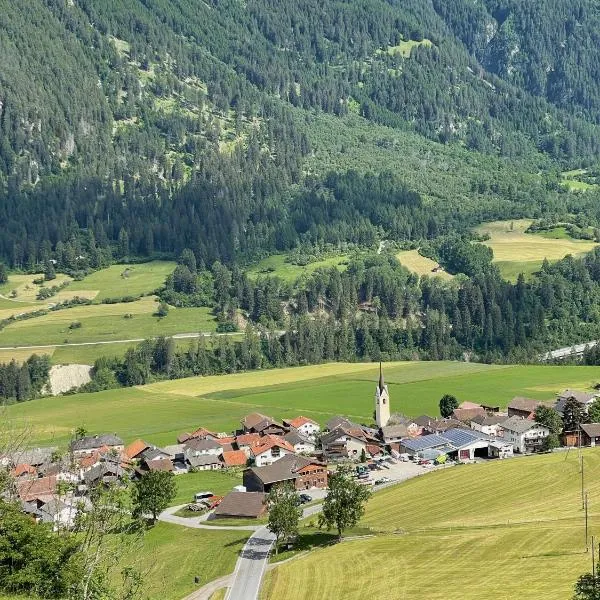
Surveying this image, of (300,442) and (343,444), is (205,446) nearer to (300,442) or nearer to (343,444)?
(300,442)

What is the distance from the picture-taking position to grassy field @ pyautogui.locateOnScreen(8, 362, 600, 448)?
126750 mm

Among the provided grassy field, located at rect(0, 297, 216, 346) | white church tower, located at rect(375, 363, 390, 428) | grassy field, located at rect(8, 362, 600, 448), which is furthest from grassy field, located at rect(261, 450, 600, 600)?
grassy field, located at rect(0, 297, 216, 346)

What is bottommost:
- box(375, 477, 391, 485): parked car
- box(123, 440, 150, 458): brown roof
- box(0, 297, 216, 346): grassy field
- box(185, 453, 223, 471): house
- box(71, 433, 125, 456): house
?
box(375, 477, 391, 485): parked car

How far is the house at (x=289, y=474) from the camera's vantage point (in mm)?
94062

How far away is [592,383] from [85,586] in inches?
4352

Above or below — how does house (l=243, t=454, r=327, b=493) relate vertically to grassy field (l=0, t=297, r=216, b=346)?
below

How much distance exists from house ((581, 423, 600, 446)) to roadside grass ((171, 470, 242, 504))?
1345 inches

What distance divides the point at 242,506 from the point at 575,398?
47.4 m

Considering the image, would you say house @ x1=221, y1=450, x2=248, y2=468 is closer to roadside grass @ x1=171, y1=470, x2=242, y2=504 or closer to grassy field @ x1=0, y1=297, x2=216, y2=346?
roadside grass @ x1=171, y1=470, x2=242, y2=504

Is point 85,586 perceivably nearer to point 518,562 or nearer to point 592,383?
point 518,562

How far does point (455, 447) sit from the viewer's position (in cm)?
10400

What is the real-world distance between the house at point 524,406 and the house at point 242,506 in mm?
41029

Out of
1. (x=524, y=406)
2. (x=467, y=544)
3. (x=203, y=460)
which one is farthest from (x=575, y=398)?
(x=467, y=544)

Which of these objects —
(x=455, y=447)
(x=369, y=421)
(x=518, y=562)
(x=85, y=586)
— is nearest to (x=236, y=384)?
(x=369, y=421)
